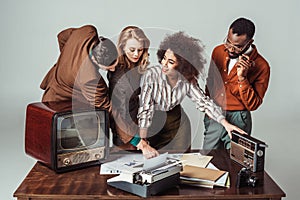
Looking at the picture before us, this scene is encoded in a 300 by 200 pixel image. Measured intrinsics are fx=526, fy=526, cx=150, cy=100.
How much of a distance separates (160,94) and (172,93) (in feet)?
0.18

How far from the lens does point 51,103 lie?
213cm

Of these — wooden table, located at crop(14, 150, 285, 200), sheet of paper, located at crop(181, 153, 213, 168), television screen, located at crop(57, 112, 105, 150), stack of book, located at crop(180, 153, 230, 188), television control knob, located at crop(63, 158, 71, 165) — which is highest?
television screen, located at crop(57, 112, 105, 150)

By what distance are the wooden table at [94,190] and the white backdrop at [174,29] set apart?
835 mm

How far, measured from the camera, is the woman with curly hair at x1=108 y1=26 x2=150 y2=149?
223 cm

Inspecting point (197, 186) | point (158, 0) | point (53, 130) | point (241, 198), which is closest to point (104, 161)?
point (53, 130)

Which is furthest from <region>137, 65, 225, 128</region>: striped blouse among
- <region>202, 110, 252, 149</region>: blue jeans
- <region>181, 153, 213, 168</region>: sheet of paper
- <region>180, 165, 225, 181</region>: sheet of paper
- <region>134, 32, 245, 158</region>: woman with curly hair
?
<region>180, 165, 225, 181</region>: sheet of paper

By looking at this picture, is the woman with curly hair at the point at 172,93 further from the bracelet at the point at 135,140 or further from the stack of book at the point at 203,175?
the stack of book at the point at 203,175

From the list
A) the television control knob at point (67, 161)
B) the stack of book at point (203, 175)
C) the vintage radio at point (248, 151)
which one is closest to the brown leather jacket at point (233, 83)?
the vintage radio at point (248, 151)

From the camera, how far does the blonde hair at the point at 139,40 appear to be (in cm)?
223

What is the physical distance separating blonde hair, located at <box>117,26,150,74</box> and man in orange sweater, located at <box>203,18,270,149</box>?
307mm

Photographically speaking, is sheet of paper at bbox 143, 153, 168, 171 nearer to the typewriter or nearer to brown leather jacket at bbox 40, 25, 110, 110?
the typewriter

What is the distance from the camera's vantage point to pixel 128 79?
2238 millimetres
